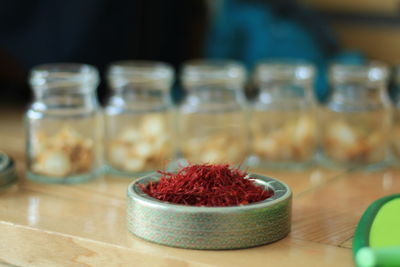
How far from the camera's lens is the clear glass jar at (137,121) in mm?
895

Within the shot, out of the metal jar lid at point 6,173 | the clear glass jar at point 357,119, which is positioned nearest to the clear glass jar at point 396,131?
the clear glass jar at point 357,119

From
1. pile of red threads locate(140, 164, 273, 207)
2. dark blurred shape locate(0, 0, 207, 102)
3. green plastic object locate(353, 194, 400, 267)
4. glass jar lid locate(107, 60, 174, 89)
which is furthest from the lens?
dark blurred shape locate(0, 0, 207, 102)

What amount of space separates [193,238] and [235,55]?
94 cm

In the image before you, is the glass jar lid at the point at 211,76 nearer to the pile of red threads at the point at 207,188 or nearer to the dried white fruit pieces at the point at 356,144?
the dried white fruit pieces at the point at 356,144

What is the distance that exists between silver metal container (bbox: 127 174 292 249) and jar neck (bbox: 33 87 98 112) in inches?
10.6

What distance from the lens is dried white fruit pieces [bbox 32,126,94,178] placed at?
852 millimetres

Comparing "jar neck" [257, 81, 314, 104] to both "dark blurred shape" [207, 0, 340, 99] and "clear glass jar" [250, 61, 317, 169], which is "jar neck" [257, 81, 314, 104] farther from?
"dark blurred shape" [207, 0, 340, 99]

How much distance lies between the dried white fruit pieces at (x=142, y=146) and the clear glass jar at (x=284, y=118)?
Result: 13 centimetres

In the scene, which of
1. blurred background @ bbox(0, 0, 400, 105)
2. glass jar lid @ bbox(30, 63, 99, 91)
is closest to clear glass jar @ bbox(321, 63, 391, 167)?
glass jar lid @ bbox(30, 63, 99, 91)

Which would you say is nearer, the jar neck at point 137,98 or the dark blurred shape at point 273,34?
the jar neck at point 137,98

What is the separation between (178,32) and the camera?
1.62m

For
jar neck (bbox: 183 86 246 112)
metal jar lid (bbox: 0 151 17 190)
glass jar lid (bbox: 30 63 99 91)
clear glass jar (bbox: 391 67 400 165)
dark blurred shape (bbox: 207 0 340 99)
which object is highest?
dark blurred shape (bbox: 207 0 340 99)

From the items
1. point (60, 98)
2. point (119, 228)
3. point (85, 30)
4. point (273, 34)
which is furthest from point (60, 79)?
point (273, 34)

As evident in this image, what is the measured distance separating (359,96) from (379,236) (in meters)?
0.38
